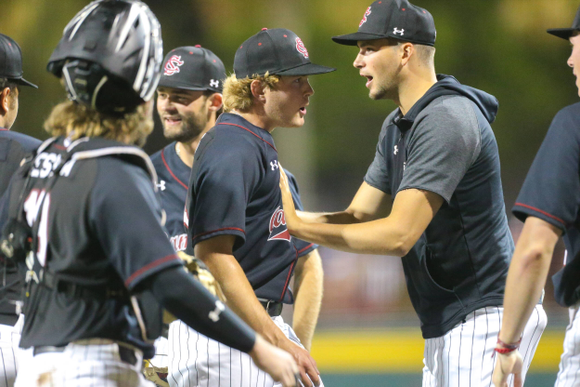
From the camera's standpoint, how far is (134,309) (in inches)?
82.8

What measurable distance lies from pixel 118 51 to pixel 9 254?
75 centimetres

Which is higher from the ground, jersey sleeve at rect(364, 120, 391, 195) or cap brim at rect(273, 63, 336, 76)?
cap brim at rect(273, 63, 336, 76)

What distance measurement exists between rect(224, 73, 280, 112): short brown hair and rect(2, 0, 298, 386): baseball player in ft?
4.67

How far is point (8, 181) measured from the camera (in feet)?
10.2

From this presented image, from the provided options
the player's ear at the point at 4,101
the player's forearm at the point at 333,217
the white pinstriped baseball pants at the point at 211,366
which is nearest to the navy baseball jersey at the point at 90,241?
the white pinstriped baseball pants at the point at 211,366

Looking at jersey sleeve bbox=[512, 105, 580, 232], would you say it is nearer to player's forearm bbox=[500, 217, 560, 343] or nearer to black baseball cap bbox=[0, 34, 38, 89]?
player's forearm bbox=[500, 217, 560, 343]

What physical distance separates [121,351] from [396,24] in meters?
2.44

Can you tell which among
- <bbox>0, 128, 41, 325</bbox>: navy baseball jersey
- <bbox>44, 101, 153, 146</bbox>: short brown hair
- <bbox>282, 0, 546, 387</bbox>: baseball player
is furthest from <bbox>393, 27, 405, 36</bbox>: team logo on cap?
<bbox>0, 128, 41, 325</bbox>: navy baseball jersey

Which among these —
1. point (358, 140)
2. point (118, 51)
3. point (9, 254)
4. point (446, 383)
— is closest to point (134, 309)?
point (9, 254)

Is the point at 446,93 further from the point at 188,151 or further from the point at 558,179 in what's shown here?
the point at 188,151

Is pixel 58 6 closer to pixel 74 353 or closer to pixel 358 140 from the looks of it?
pixel 358 140

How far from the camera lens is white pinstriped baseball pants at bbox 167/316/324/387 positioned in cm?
333

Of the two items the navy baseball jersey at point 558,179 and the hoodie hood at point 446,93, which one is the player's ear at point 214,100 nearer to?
the hoodie hood at point 446,93

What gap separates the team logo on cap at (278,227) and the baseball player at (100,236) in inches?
53.6
